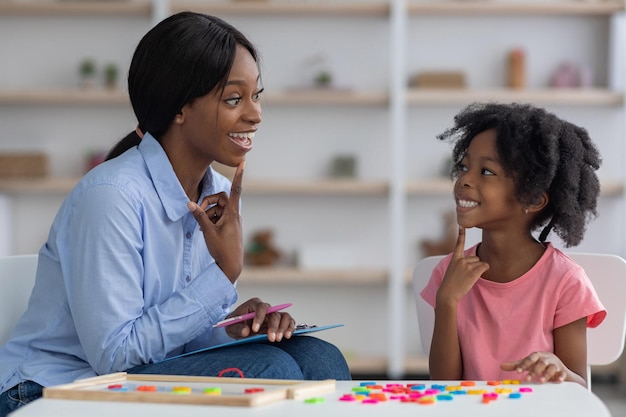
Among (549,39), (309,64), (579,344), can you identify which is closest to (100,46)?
(309,64)

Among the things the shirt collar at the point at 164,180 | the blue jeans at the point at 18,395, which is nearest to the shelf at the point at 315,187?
the shirt collar at the point at 164,180

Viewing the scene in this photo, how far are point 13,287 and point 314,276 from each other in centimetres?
274

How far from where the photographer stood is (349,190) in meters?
4.51

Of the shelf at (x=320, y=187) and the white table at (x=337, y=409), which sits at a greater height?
the shelf at (x=320, y=187)

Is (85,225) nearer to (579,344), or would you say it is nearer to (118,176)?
(118,176)

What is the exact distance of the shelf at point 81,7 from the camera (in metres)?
4.52

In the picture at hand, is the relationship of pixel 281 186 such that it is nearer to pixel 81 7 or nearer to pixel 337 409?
pixel 81 7

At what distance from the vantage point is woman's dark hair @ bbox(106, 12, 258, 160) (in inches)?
68.4

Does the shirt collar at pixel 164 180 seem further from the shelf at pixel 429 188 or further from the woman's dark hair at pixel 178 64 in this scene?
the shelf at pixel 429 188

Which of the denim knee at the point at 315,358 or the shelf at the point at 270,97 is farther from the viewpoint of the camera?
the shelf at the point at 270,97

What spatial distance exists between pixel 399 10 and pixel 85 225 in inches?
124

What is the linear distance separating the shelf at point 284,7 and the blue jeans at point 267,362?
302 cm

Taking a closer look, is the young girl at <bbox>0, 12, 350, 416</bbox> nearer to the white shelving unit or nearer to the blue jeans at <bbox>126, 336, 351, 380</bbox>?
the blue jeans at <bbox>126, 336, 351, 380</bbox>

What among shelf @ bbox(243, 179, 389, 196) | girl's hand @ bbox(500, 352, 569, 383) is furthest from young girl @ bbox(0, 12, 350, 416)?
shelf @ bbox(243, 179, 389, 196)
